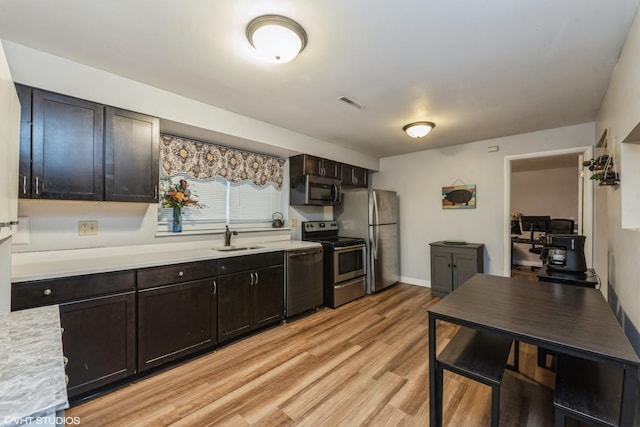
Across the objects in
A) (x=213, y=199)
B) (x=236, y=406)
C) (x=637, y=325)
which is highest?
(x=213, y=199)

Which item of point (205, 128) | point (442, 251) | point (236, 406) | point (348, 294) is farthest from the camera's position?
point (442, 251)

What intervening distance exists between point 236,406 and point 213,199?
215 centimetres

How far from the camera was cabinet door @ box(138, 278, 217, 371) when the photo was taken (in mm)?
2061

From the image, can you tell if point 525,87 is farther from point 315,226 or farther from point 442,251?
point 315,226

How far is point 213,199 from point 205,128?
34.2 inches

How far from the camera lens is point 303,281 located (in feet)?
10.8

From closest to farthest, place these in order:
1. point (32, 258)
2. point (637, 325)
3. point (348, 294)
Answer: point (637, 325) → point (32, 258) → point (348, 294)

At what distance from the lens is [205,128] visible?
8.86 ft

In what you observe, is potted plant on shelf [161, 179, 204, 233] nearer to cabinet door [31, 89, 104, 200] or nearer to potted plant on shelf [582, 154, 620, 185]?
cabinet door [31, 89, 104, 200]

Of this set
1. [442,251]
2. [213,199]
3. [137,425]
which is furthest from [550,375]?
[213,199]

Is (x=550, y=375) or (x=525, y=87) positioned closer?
(x=550, y=375)

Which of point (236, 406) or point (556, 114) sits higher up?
point (556, 114)

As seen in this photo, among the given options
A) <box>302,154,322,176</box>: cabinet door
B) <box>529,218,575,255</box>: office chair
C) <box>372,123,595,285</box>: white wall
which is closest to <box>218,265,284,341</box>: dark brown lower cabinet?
<box>302,154,322,176</box>: cabinet door

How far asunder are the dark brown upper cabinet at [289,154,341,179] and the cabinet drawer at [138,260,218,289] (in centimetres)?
178
